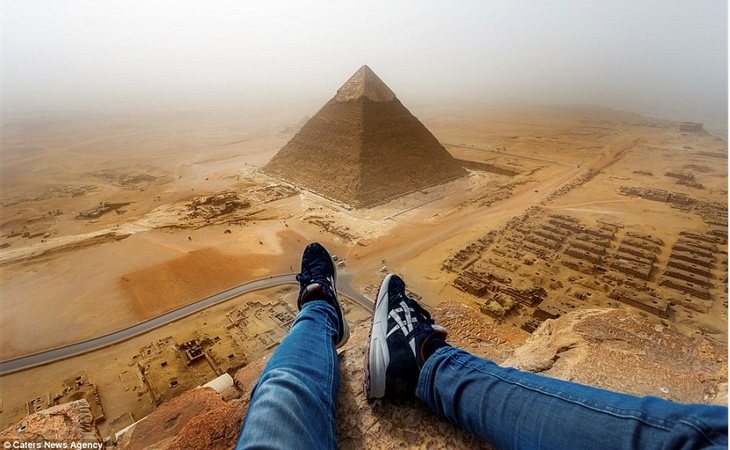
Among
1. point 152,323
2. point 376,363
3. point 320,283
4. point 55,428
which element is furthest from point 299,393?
point 152,323

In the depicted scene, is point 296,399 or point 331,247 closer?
point 296,399

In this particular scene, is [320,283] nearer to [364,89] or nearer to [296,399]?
[296,399]

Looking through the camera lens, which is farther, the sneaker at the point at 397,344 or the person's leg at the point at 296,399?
the sneaker at the point at 397,344

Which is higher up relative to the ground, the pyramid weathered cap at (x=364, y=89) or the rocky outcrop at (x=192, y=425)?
the pyramid weathered cap at (x=364, y=89)

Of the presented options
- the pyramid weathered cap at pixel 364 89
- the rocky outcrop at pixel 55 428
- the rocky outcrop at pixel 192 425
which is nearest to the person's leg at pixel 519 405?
the rocky outcrop at pixel 192 425

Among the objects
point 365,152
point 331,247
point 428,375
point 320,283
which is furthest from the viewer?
point 365,152

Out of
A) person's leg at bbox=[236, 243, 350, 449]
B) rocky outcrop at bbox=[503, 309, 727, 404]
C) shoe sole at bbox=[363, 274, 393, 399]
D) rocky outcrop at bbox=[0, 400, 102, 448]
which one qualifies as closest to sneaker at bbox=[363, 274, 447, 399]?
shoe sole at bbox=[363, 274, 393, 399]

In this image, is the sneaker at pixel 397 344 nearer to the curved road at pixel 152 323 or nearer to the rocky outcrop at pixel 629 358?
the rocky outcrop at pixel 629 358

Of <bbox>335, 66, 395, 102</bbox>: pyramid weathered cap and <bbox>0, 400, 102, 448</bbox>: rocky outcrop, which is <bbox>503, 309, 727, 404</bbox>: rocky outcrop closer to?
<bbox>0, 400, 102, 448</bbox>: rocky outcrop
